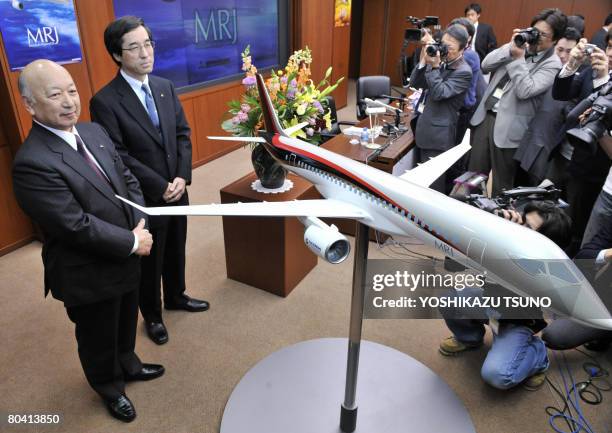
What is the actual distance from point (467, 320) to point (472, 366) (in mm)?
315

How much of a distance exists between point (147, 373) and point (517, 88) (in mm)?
3717

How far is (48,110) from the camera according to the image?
1800mm

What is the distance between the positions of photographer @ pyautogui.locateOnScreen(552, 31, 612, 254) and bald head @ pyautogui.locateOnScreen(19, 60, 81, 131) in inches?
125

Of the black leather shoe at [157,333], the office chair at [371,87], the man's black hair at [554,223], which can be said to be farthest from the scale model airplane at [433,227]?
the office chair at [371,87]

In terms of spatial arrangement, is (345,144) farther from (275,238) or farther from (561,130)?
(561,130)

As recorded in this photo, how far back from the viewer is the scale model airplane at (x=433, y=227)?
1.28 m

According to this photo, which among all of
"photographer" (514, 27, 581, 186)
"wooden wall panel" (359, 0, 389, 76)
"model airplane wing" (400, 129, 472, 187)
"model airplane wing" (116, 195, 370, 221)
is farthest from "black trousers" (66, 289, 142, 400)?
"wooden wall panel" (359, 0, 389, 76)

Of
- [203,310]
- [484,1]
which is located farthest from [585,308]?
[484,1]

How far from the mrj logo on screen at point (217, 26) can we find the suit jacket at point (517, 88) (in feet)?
12.0

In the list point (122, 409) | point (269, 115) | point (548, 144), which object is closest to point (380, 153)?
point (548, 144)

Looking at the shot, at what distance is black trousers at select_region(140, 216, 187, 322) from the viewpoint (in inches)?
110

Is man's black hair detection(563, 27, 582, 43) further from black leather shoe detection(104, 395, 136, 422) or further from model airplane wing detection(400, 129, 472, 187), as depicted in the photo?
black leather shoe detection(104, 395, 136, 422)

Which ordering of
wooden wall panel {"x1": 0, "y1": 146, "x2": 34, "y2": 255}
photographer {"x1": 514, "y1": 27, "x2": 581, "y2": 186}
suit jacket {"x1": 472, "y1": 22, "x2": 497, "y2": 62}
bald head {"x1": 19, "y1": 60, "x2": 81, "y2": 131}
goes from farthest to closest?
suit jacket {"x1": 472, "y1": 22, "x2": 497, "y2": 62} < wooden wall panel {"x1": 0, "y1": 146, "x2": 34, "y2": 255} < photographer {"x1": 514, "y1": 27, "x2": 581, "y2": 186} < bald head {"x1": 19, "y1": 60, "x2": 81, "y2": 131}

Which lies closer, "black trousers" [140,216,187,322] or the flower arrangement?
"black trousers" [140,216,187,322]
